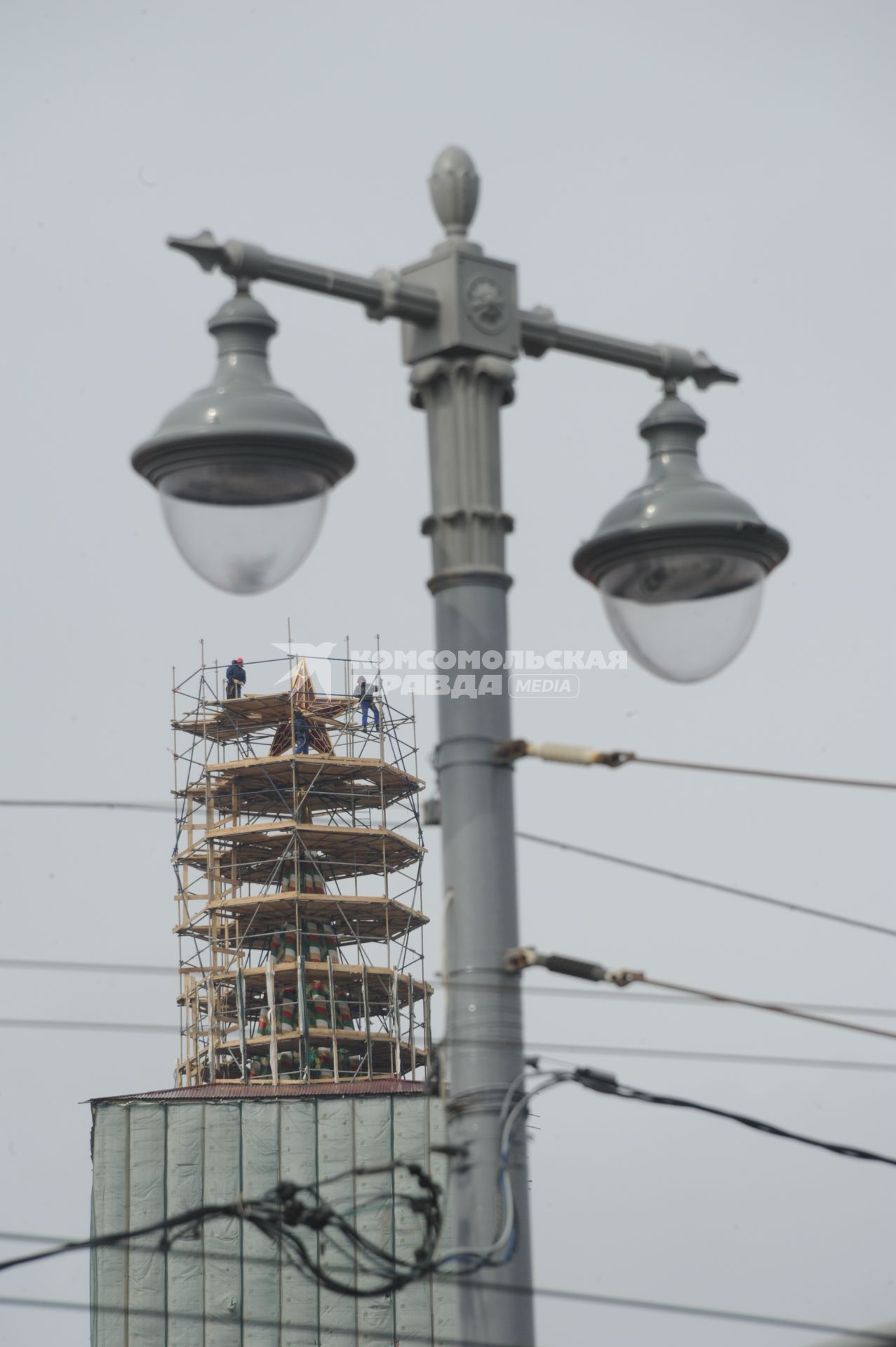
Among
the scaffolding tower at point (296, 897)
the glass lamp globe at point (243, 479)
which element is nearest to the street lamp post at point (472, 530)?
the glass lamp globe at point (243, 479)

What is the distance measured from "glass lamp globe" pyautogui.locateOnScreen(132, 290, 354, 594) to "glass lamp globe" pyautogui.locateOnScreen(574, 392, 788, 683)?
119cm

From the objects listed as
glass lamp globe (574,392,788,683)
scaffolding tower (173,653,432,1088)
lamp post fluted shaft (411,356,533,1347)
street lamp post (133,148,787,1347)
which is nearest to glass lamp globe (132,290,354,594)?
street lamp post (133,148,787,1347)

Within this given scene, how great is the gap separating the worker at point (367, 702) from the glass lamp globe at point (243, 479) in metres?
50.3

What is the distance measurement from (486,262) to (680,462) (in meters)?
1.10

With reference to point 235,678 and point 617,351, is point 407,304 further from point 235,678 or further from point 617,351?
point 235,678

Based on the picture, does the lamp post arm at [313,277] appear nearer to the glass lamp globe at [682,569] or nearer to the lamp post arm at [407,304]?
the lamp post arm at [407,304]

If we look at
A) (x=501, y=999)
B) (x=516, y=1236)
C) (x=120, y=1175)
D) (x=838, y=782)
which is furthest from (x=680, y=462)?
(x=120, y=1175)

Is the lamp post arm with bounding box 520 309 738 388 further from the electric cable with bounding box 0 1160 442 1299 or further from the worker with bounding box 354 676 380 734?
the worker with bounding box 354 676 380 734

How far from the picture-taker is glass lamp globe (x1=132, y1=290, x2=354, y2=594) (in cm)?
769

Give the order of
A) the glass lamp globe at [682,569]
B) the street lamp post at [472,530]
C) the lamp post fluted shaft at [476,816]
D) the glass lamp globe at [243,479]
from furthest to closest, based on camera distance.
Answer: the glass lamp globe at [682,569]
the glass lamp globe at [243,479]
the street lamp post at [472,530]
the lamp post fluted shaft at [476,816]

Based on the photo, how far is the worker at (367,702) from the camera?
58469 mm

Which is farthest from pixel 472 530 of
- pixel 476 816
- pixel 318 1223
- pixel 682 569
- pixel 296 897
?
pixel 296 897

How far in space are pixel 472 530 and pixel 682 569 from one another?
855mm

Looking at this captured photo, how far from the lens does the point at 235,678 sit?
2318 inches
